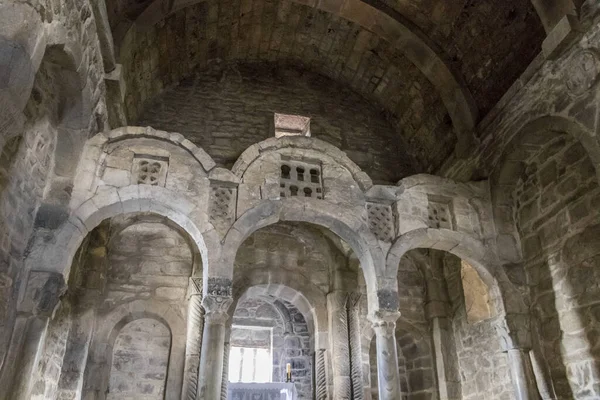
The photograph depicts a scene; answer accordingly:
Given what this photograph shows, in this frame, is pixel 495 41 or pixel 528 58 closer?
pixel 528 58

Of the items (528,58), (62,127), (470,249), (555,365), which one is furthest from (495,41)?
(62,127)

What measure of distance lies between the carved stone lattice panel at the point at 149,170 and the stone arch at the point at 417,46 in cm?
334

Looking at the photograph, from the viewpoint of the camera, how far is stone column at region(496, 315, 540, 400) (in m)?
5.39

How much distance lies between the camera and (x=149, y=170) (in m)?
5.57

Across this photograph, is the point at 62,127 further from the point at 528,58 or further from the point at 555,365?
the point at 555,365

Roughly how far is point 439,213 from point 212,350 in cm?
326

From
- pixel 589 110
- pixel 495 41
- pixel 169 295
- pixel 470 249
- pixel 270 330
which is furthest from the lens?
pixel 270 330

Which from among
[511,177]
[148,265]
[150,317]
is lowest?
[150,317]

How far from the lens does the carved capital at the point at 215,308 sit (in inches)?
198

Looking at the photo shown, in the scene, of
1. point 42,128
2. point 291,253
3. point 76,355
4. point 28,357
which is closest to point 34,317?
point 28,357

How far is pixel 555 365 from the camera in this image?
5.50 m

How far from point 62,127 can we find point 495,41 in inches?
213

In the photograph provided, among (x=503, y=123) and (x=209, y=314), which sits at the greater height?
(x=503, y=123)

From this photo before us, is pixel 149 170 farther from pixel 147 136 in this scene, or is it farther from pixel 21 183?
pixel 21 183
